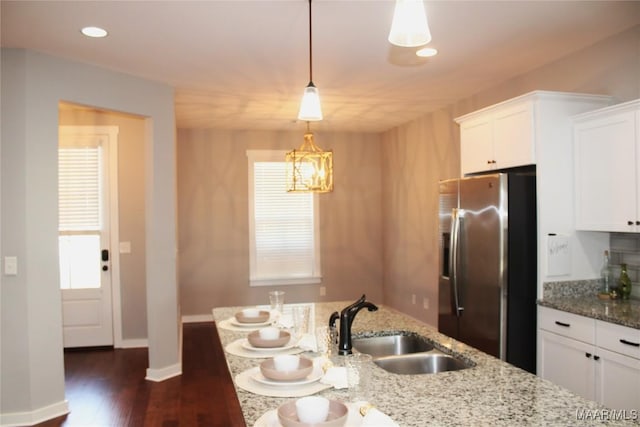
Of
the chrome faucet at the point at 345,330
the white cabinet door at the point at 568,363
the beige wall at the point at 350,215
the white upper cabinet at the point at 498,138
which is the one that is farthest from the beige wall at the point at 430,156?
the chrome faucet at the point at 345,330

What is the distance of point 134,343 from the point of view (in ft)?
18.5

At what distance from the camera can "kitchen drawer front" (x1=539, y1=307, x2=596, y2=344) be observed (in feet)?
9.82

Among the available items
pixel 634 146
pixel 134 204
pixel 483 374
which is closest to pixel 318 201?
pixel 134 204

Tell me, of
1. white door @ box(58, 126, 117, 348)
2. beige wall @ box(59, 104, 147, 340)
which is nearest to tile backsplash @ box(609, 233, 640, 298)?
beige wall @ box(59, 104, 147, 340)

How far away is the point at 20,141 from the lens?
Result: 11.9 feet

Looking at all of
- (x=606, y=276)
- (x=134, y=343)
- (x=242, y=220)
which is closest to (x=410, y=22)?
(x=606, y=276)

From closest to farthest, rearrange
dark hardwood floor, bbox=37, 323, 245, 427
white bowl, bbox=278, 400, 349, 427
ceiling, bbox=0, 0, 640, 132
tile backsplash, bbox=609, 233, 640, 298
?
white bowl, bbox=278, 400, 349, 427
ceiling, bbox=0, 0, 640, 132
tile backsplash, bbox=609, 233, 640, 298
dark hardwood floor, bbox=37, 323, 245, 427

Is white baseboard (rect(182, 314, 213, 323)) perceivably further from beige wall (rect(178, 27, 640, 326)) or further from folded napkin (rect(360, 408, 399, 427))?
folded napkin (rect(360, 408, 399, 427))

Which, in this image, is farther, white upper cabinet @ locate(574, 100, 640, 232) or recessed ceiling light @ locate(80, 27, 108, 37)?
recessed ceiling light @ locate(80, 27, 108, 37)

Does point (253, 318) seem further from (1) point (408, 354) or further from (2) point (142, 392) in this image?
(2) point (142, 392)

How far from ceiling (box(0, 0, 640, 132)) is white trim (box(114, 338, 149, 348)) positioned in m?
2.66

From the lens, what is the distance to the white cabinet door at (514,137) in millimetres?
3525

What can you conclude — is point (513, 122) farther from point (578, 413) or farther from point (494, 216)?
point (578, 413)

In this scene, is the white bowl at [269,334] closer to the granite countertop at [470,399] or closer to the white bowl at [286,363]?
the granite countertop at [470,399]
